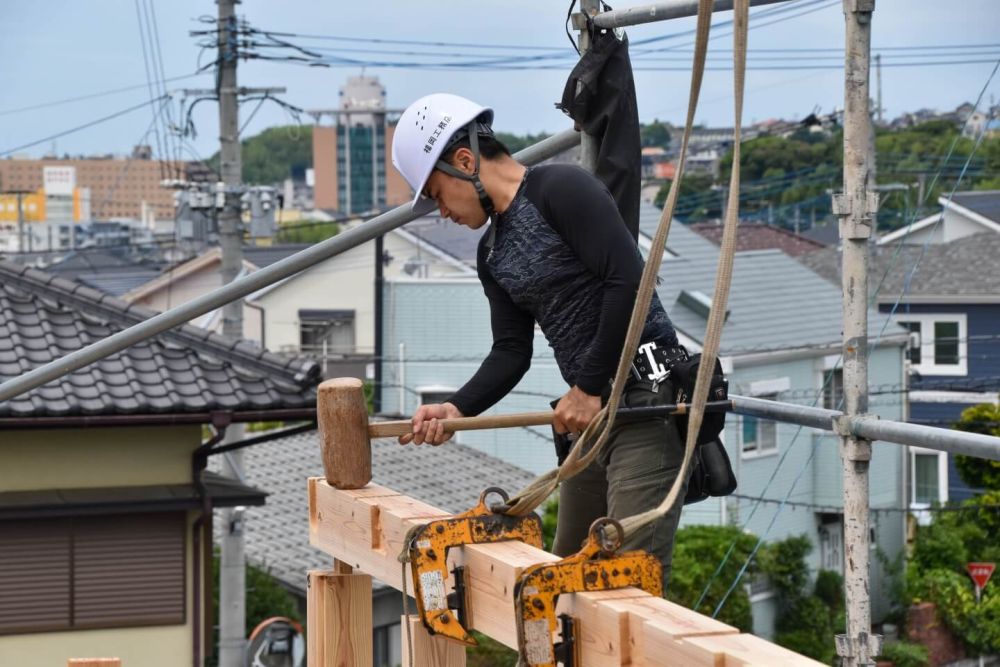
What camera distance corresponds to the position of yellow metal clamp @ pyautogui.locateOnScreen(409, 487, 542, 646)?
10.5ft

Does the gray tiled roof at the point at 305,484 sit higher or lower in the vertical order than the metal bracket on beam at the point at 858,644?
lower

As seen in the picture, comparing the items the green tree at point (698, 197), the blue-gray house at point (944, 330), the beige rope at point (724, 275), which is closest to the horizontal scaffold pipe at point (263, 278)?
the beige rope at point (724, 275)

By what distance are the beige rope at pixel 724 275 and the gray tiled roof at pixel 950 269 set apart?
22199 millimetres

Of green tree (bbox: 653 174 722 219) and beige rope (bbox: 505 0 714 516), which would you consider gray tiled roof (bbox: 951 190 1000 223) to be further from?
beige rope (bbox: 505 0 714 516)

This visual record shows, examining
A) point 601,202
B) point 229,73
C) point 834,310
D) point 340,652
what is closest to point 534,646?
point 601,202

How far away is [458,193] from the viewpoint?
343cm

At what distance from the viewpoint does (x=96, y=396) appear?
27.8 feet

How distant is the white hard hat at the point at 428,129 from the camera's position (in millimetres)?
3344

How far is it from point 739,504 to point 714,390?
57.7 feet

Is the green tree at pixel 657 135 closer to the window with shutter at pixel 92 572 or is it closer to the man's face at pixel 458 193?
the window with shutter at pixel 92 572

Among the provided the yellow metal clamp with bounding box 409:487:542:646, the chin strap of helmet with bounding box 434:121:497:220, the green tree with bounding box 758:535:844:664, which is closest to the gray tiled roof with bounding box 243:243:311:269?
the green tree with bounding box 758:535:844:664

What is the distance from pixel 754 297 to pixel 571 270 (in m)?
20.1

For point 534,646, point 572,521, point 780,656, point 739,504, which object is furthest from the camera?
point 739,504

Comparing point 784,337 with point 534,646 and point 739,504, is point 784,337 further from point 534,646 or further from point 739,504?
point 534,646
